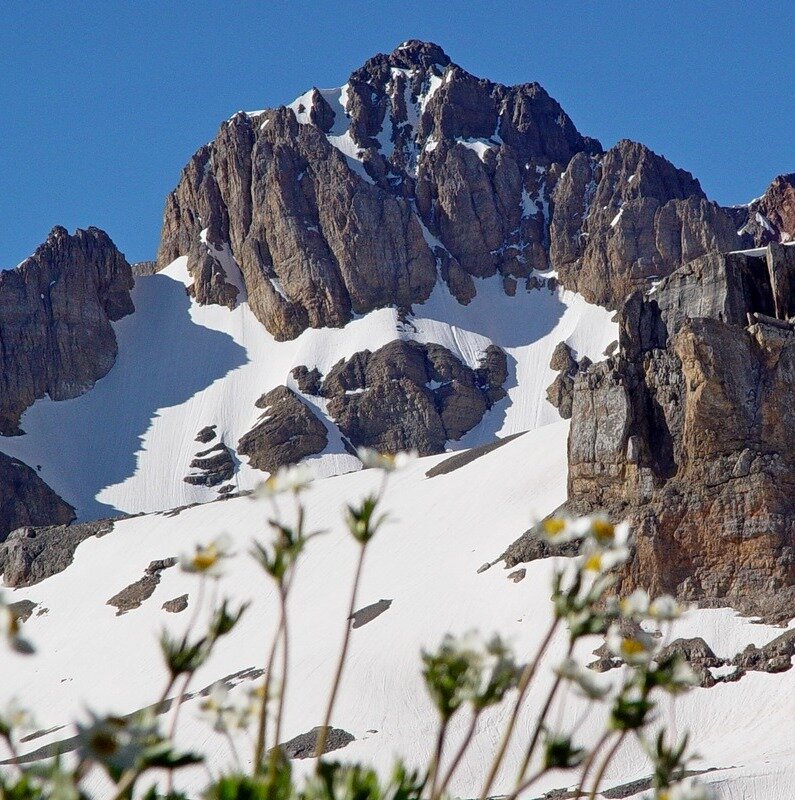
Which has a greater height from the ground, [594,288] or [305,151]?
[305,151]

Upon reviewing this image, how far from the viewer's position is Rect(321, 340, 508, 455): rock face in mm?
129750

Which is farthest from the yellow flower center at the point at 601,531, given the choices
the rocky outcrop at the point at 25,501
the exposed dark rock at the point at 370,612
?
the rocky outcrop at the point at 25,501

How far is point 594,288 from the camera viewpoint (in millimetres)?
148750

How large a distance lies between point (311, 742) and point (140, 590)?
28.7 meters

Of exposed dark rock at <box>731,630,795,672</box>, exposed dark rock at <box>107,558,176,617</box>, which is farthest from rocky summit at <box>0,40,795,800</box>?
exposed dark rock at <box>107,558,176,617</box>

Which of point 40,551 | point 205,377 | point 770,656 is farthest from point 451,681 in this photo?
point 205,377

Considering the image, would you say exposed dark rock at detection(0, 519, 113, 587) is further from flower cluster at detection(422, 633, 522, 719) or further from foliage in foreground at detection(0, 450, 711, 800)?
flower cluster at detection(422, 633, 522, 719)

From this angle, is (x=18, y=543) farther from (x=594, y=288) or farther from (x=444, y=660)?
(x=594, y=288)

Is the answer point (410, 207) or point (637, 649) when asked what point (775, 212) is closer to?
point (410, 207)

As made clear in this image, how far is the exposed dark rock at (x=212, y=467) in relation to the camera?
12469cm

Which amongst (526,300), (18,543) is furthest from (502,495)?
(526,300)

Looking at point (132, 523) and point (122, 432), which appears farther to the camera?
point (122, 432)

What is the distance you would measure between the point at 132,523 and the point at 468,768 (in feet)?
149

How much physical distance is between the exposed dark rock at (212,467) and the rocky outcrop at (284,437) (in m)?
1.93
